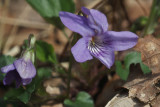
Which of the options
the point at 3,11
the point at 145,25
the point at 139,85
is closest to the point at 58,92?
the point at 139,85

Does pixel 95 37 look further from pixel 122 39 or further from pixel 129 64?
pixel 129 64

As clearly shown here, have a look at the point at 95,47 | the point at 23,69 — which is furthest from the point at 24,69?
the point at 95,47

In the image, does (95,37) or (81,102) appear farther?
(81,102)

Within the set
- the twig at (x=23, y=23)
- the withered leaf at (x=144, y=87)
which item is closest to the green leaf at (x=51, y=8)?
the withered leaf at (x=144, y=87)

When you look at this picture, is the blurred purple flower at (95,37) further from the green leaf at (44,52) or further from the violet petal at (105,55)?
the green leaf at (44,52)

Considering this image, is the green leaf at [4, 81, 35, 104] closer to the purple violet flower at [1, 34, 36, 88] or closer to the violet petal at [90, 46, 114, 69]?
the purple violet flower at [1, 34, 36, 88]

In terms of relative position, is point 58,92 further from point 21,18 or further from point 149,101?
point 21,18
